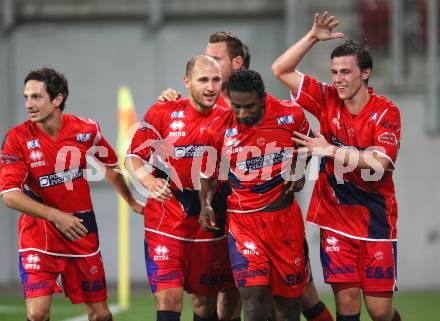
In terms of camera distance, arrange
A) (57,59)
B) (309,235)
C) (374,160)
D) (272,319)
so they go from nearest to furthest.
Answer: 1. (374,160)
2. (272,319)
3. (309,235)
4. (57,59)

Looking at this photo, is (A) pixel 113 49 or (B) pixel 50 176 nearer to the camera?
(B) pixel 50 176

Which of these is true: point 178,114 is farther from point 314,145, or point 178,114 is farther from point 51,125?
point 314,145

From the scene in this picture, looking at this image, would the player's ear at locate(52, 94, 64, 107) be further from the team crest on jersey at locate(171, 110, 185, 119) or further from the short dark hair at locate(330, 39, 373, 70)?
the short dark hair at locate(330, 39, 373, 70)

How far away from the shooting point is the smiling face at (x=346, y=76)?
7.27 m

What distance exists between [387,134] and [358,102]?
0.38 m

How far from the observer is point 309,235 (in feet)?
51.2

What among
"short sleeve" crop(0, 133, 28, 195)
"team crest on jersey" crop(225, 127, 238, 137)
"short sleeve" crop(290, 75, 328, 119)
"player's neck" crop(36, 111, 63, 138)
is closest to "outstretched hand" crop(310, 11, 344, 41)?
"short sleeve" crop(290, 75, 328, 119)

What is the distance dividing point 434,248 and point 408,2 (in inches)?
164

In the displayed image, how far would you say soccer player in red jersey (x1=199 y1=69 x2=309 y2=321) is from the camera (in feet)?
23.4

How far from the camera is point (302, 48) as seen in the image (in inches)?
291

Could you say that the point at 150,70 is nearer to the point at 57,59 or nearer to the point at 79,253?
the point at 57,59

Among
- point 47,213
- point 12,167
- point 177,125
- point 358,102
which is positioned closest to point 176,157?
point 177,125

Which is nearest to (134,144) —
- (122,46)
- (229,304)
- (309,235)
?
(229,304)

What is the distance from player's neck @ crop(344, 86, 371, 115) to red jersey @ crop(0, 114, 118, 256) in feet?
6.84
